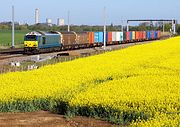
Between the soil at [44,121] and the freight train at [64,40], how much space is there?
137 feet

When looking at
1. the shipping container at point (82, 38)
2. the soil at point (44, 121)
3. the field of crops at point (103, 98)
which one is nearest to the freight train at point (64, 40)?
the shipping container at point (82, 38)

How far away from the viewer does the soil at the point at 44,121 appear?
1237cm

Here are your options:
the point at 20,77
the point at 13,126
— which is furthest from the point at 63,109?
the point at 20,77

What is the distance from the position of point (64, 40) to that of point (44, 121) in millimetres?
53505

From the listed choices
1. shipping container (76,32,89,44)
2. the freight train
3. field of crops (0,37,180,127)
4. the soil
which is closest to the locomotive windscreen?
the freight train

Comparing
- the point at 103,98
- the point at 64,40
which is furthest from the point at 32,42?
the point at 103,98

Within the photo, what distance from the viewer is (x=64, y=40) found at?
66.1 m

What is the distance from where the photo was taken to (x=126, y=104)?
13750 millimetres

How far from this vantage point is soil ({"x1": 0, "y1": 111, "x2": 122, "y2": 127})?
12367 mm

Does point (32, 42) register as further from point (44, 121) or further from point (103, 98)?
point (44, 121)

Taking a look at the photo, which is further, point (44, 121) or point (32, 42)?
point (32, 42)

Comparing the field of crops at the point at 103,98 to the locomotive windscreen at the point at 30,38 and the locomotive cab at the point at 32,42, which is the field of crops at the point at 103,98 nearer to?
the locomotive cab at the point at 32,42

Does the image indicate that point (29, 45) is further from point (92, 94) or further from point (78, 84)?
point (92, 94)

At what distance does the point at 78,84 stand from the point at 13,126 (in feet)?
23.3
